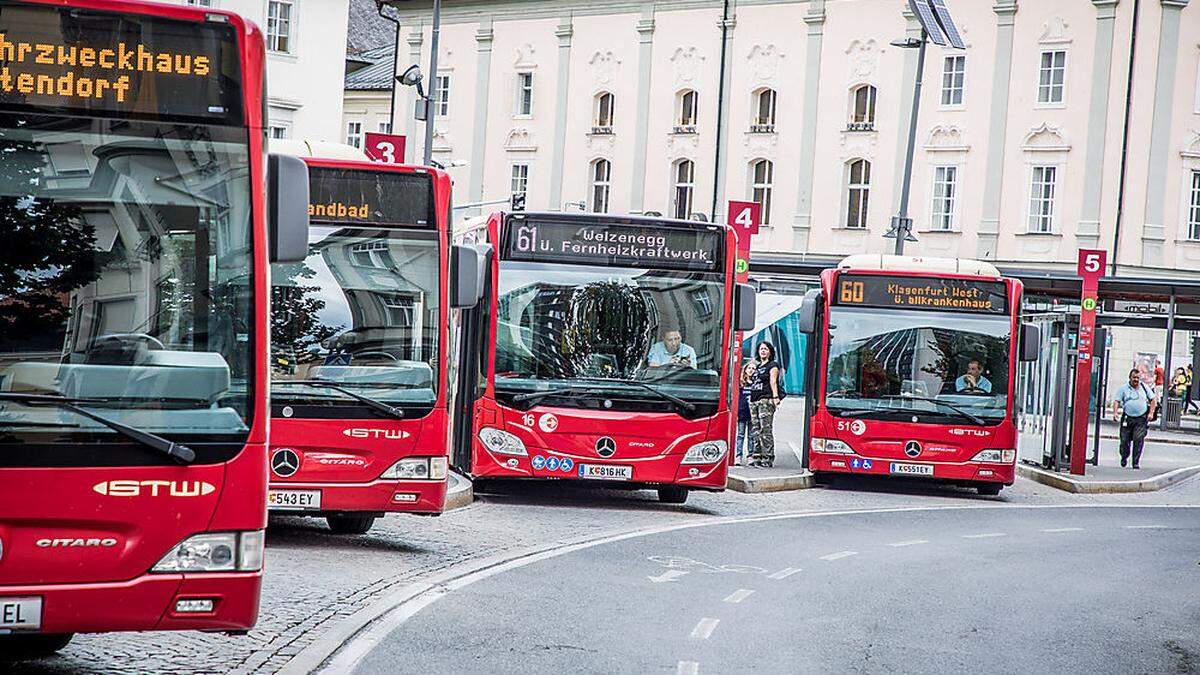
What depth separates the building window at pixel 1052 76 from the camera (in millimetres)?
53312

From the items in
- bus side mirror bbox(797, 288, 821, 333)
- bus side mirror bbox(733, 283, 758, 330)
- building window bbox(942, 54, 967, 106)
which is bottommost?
bus side mirror bbox(797, 288, 821, 333)

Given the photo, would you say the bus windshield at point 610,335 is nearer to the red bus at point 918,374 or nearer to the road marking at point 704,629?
the red bus at point 918,374

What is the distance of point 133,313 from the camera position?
288 inches

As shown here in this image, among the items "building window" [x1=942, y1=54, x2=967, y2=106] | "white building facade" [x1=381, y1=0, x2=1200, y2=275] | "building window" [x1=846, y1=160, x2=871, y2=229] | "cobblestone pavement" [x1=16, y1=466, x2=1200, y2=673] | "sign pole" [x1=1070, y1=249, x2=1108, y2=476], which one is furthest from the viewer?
"building window" [x1=846, y1=160, x2=871, y2=229]

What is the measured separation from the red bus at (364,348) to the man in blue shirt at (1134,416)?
19.6 metres

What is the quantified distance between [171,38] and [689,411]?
11.3m

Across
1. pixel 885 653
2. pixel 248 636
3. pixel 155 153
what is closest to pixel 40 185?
pixel 155 153

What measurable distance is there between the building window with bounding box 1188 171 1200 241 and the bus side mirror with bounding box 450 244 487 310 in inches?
1690

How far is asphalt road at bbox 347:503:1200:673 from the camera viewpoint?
9.95 metres

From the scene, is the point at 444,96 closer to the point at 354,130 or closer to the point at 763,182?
the point at 354,130

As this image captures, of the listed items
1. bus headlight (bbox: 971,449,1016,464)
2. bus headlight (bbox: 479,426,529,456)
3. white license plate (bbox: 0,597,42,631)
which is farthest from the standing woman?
white license plate (bbox: 0,597,42,631)

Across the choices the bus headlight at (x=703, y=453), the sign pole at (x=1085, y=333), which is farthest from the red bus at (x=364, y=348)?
the sign pole at (x=1085, y=333)

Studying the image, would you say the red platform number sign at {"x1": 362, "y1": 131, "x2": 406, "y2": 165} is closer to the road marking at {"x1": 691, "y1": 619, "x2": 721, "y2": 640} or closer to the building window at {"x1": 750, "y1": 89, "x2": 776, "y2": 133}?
the road marking at {"x1": 691, "y1": 619, "x2": 721, "y2": 640}

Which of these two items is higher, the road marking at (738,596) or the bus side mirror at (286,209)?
the bus side mirror at (286,209)
